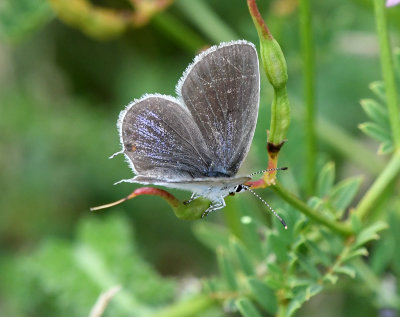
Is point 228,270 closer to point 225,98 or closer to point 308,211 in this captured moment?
point 308,211

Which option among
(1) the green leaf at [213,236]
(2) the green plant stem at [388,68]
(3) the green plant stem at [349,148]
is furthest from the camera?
(3) the green plant stem at [349,148]

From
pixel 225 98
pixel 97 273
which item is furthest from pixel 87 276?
pixel 225 98

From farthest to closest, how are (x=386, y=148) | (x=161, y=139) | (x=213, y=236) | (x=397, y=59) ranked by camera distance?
(x=213, y=236) < (x=397, y=59) < (x=386, y=148) < (x=161, y=139)

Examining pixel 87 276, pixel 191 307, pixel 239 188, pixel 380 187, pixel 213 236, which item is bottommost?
pixel 87 276

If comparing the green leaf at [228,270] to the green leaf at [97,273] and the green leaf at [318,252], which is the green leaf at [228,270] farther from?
the green leaf at [97,273]

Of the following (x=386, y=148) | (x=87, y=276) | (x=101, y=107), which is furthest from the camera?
(x=101, y=107)

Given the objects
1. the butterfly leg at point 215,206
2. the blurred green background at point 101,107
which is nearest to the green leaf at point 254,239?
the butterfly leg at point 215,206

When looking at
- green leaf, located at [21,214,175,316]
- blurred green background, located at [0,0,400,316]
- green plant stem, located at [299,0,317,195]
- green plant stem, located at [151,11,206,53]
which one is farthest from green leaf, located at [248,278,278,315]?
green plant stem, located at [151,11,206,53]

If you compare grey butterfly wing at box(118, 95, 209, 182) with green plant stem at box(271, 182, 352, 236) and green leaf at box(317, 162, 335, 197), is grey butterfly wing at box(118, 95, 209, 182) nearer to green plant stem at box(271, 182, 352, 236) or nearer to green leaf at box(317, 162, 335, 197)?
green plant stem at box(271, 182, 352, 236)
